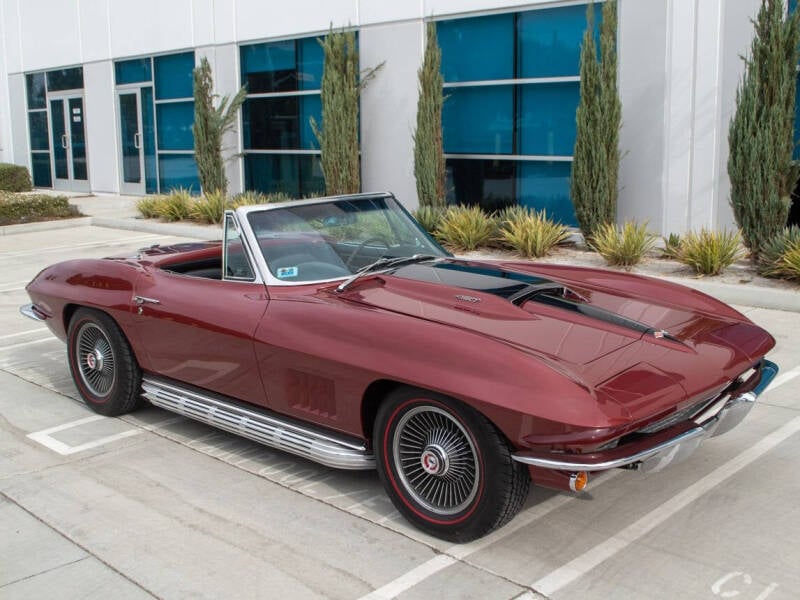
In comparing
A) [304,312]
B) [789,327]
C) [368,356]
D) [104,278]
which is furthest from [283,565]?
[789,327]

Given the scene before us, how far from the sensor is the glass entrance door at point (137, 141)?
20.6 meters

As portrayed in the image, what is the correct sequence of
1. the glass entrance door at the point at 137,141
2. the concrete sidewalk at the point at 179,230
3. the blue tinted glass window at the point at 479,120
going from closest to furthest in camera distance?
the concrete sidewalk at the point at 179,230 → the blue tinted glass window at the point at 479,120 → the glass entrance door at the point at 137,141

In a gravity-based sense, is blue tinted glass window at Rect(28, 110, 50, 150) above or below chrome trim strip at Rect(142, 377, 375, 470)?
above

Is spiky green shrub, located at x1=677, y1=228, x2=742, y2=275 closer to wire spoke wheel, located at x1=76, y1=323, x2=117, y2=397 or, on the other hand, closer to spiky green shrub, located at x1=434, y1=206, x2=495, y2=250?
spiky green shrub, located at x1=434, y1=206, x2=495, y2=250

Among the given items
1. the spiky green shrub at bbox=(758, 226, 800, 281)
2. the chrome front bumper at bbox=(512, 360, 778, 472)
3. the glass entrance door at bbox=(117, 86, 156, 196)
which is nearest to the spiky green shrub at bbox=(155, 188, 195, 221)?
the glass entrance door at bbox=(117, 86, 156, 196)

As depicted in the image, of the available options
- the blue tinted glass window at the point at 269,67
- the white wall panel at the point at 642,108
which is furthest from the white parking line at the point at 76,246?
the white wall panel at the point at 642,108

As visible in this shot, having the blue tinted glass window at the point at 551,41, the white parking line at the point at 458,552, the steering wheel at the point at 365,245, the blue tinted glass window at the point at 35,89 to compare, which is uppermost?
the blue tinted glass window at the point at 35,89

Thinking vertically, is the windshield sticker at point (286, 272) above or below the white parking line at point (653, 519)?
above

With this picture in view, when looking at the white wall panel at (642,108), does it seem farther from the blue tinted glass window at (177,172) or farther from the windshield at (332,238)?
the blue tinted glass window at (177,172)

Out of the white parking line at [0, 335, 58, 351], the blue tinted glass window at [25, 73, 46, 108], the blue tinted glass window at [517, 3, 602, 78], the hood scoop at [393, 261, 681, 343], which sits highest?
the blue tinted glass window at [25, 73, 46, 108]

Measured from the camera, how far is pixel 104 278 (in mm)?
5605

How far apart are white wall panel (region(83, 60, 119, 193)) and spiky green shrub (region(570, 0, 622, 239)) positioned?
1378 centimetres

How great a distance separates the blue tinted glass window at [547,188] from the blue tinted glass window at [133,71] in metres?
10.8

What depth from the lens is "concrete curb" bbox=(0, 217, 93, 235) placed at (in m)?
15.8
